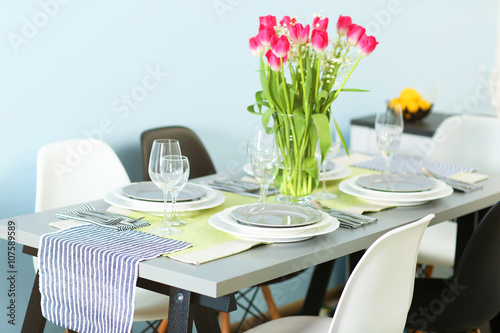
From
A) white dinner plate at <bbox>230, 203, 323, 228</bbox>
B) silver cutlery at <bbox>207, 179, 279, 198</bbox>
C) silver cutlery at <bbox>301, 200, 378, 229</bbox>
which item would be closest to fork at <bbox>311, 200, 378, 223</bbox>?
silver cutlery at <bbox>301, 200, 378, 229</bbox>

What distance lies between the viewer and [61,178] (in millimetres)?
2223

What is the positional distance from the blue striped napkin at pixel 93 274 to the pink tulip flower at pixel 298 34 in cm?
64

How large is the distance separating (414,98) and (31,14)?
1809 millimetres

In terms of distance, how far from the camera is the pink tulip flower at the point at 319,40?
1829 millimetres

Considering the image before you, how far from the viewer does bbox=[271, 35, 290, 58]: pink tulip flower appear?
1.81 metres

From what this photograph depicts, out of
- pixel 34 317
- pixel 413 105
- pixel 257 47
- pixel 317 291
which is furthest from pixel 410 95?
pixel 34 317

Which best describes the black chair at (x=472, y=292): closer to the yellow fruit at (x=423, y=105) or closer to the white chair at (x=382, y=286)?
the white chair at (x=382, y=286)

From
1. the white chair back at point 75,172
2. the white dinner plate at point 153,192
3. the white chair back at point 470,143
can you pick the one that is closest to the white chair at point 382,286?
the white dinner plate at point 153,192

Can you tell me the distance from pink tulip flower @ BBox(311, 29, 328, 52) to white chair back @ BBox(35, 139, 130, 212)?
2.66ft

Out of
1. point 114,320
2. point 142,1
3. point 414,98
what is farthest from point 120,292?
point 414,98

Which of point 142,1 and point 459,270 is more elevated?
point 142,1

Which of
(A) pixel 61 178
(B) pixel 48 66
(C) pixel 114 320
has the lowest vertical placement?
(C) pixel 114 320

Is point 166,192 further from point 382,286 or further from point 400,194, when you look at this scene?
point 400,194

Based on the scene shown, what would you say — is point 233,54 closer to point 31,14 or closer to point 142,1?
point 142,1
